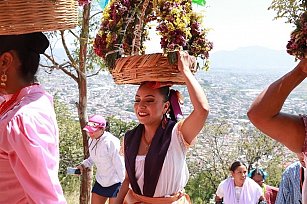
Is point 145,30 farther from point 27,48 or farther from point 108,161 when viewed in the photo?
point 108,161

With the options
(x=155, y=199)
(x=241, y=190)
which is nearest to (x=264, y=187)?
(x=241, y=190)

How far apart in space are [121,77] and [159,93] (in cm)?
24

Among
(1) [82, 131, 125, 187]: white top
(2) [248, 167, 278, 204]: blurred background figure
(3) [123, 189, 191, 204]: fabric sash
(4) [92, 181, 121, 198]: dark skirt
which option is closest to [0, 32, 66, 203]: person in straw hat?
(3) [123, 189, 191, 204]: fabric sash

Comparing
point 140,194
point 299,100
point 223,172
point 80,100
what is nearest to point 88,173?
point 80,100

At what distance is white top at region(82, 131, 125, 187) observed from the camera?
534 cm

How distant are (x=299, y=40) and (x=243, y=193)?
4.16m

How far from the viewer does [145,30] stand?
2.79 meters

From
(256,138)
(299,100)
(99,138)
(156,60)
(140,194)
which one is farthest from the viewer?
(256,138)

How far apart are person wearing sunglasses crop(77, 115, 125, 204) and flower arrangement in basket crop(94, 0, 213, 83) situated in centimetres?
262

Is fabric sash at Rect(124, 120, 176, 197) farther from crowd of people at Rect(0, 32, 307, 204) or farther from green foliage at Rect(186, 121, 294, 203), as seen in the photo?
green foliage at Rect(186, 121, 294, 203)

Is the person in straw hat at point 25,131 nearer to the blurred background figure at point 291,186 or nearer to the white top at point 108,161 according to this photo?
the blurred background figure at point 291,186

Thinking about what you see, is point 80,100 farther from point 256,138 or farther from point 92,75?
point 256,138

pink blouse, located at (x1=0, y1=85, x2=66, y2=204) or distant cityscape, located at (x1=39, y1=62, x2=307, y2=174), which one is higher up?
pink blouse, located at (x1=0, y1=85, x2=66, y2=204)

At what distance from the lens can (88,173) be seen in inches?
250
